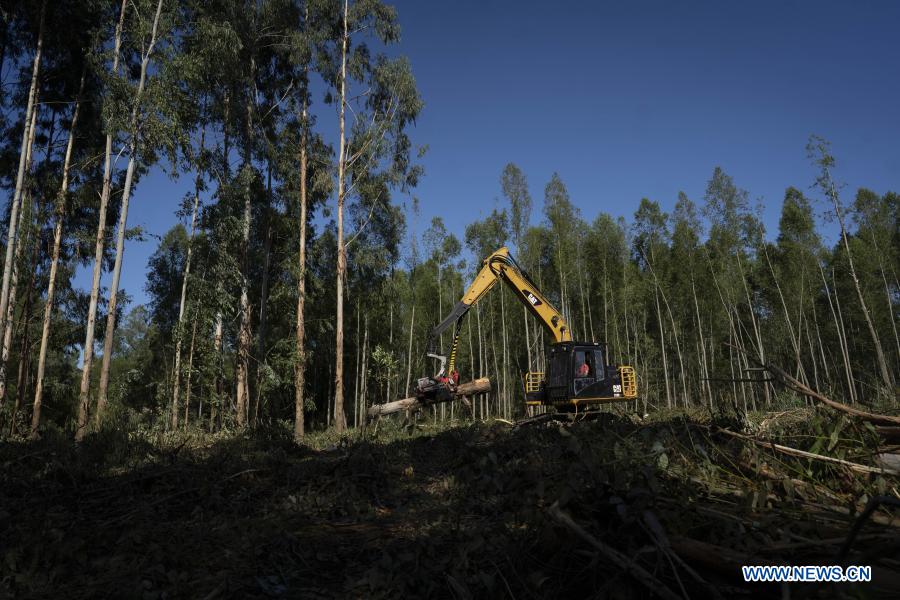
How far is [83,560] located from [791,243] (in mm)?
35516

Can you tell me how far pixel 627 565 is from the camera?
1.96 meters

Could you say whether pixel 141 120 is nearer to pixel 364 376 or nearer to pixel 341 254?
pixel 341 254

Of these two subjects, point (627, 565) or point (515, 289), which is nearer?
point (627, 565)

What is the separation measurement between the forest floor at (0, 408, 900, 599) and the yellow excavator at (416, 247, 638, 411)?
6167 millimetres

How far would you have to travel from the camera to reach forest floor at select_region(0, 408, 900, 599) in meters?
2.05

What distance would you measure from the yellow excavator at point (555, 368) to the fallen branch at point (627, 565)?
29.9 ft

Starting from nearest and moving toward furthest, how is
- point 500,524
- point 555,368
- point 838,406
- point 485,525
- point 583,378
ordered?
point 838,406
point 500,524
point 485,525
point 583,378
point 555,368

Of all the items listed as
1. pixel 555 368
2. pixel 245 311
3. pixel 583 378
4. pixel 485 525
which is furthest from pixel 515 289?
pixel 485 525

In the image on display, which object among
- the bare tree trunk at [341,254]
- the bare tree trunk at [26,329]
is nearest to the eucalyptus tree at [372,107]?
the bare tree trunk at [341,254]

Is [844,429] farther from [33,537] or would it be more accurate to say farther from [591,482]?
[33,537]

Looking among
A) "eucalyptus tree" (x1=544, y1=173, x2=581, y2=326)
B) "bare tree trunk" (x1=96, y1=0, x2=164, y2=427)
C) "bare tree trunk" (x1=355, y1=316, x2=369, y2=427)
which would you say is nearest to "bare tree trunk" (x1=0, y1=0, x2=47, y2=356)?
"bare tree trunk" (x1=96, y1=0, x2=164, y2=427)

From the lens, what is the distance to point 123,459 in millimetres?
7492

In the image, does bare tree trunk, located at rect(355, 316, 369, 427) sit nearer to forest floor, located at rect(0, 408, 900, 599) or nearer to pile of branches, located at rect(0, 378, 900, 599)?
forest floor, located at rect(0, 408, 900, 599)

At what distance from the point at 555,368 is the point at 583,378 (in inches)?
29.5
